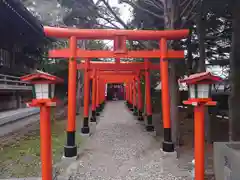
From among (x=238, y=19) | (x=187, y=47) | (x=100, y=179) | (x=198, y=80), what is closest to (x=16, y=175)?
(x=100, y=179)

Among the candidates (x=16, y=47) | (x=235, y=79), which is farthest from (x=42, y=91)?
(x=16, y=47)

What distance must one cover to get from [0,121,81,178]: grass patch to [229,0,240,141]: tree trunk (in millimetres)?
4266

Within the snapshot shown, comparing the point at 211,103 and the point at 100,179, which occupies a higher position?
the point at 211,103

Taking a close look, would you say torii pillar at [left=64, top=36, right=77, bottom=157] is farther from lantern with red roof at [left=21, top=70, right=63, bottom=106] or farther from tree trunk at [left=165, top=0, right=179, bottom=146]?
tree trunk at [left=165, top=0, right=179, bottom=146]

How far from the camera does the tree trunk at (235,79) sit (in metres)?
5.32

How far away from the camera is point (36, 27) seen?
463 inches

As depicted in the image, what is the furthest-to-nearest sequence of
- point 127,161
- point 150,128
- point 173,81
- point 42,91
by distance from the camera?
point 150,128
point 173,81
point 127,161
point 42,91

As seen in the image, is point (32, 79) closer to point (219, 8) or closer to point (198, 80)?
point (198, 80)

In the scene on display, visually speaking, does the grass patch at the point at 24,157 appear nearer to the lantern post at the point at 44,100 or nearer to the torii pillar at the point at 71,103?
the torii pillar at the point at 71,103

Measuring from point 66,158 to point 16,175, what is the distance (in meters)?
1.20

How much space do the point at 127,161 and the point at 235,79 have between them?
3.22m

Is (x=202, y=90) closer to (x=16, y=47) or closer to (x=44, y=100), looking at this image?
(x=44, y=100)

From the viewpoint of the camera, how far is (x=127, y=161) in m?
5.62

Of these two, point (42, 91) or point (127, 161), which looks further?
point (127, 161)
